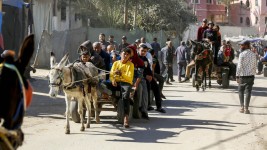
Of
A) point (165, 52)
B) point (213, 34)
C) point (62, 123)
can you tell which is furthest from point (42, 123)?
point (165, 52)

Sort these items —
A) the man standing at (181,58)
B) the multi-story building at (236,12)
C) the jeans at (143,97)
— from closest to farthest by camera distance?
the jeans at (143,97), the man standing at (181,58), the multi-story building at (236,12)

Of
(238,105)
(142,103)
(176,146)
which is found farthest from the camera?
(238,105)

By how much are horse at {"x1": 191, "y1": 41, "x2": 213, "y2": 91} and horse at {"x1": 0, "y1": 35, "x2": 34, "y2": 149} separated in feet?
56.8

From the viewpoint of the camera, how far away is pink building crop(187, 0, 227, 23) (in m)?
99.6

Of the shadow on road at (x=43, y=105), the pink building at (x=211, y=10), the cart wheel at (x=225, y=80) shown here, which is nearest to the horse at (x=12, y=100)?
the shadow on road at (x=43, y=105)

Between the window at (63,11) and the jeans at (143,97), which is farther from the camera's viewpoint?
the window at (63,11)

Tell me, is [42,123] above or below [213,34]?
below

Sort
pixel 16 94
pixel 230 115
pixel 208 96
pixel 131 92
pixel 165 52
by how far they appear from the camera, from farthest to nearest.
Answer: pixel 165 52 < pixel 208 96 < pixel 230 115 < pixel 131 92 < pixel 16 94

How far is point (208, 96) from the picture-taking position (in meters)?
20.2

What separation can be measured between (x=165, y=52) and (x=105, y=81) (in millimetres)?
13101

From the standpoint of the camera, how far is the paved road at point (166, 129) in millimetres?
10576

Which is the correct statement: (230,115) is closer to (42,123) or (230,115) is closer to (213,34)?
(42,123)

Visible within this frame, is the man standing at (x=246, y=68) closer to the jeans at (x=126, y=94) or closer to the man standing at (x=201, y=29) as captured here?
the jeans at (x=126, y=94)

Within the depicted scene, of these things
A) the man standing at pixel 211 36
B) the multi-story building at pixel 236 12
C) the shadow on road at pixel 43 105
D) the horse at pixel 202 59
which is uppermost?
the multi-story building at pixel 236 12
